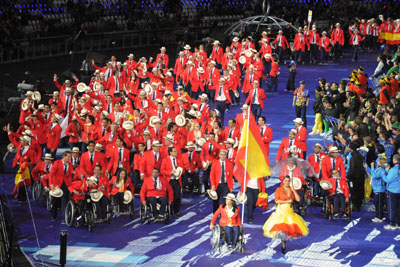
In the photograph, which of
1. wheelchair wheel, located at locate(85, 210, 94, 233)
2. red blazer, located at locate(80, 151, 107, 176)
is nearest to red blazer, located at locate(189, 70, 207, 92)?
red blazer, located at locate(80, 151, 107, 176)

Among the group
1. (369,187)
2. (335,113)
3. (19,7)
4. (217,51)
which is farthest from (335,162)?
(19,7)

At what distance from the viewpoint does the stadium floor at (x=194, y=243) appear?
14.8m

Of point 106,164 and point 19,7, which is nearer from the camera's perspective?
point 106,164

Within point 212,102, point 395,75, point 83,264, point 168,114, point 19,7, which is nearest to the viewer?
point 83,264

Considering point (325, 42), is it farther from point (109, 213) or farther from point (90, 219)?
point (90, 219)

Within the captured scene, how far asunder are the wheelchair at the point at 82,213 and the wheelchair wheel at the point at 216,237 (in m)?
2.77

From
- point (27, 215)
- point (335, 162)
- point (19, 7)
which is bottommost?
point (27, 215)

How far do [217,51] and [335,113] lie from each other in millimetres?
8239

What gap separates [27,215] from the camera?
17594mm

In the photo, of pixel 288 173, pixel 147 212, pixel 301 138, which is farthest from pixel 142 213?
pixel 301 138

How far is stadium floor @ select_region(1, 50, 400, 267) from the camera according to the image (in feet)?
48.4

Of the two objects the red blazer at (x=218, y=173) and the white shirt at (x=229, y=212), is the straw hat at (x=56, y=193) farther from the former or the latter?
the white shirt at (x=229, y=212)

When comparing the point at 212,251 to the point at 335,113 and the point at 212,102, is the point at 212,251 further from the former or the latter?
the point at 212,102

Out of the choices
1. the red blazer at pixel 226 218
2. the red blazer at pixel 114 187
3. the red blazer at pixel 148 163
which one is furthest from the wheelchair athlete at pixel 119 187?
the red blazer at pixel 226 218
